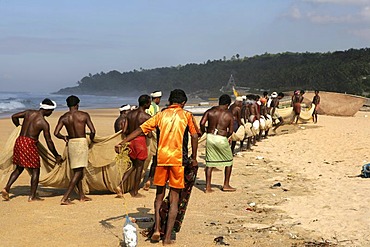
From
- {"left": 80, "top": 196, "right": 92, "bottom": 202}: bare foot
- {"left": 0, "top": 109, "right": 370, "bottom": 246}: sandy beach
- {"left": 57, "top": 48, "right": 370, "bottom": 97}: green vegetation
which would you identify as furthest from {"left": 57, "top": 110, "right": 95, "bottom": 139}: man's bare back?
{"left": 57, "top": 48, "right": 370, "bottom": 97}: green vegetation

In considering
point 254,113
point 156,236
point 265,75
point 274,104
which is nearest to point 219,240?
point 156,236

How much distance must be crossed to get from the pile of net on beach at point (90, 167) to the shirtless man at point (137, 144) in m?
0.13

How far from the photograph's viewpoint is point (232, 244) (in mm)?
5867

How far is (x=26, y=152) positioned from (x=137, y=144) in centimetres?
190

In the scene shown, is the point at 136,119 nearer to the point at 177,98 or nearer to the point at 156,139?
the point at 156,139

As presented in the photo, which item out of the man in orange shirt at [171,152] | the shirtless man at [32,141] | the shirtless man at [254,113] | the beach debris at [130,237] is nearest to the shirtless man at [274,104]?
the shirtless man at [254,113]

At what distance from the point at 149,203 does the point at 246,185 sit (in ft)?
8.23

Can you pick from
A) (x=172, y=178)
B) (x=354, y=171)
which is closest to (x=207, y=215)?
(x=172, y=178)

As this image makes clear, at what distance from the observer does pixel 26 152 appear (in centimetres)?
795

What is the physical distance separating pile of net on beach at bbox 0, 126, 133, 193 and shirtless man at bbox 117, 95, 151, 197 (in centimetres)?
13

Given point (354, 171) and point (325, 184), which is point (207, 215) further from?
point (354, 171)

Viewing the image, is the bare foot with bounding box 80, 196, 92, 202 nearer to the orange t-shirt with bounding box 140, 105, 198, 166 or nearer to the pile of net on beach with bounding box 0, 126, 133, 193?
the pile of net on beach with bounding box 0, 126, 133, 193

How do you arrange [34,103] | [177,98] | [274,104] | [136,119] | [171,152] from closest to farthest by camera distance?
[171,152]
[177,98]
[136,119]
[274,104]
[34,103]

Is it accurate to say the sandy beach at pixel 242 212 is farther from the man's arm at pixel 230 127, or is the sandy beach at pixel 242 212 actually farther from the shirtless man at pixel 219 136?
the man's arm at pixel 230 127
